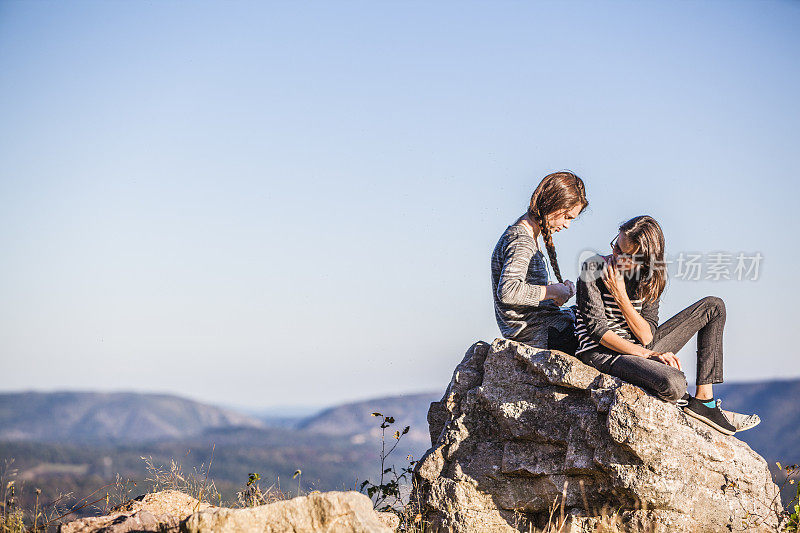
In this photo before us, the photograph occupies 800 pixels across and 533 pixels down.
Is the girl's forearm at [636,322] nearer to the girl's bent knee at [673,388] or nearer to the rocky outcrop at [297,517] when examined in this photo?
the girl's bent knee at [673,388]

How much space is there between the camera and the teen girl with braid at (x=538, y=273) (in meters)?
7.82

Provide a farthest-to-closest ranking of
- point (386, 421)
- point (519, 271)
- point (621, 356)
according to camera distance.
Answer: point (386, 421)
point (519, 271)
point (621, 356)

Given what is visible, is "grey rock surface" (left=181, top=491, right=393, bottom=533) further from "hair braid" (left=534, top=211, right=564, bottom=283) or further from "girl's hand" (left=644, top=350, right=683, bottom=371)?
"hair braid" (left=534, top=211, right=564, bottom=283)

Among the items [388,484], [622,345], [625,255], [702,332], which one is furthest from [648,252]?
[388,484]

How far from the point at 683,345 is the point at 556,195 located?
6.80 feet

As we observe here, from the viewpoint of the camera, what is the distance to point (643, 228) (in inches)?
282

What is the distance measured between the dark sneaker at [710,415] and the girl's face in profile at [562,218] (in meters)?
2.29

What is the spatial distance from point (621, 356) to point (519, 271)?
1.43 metres

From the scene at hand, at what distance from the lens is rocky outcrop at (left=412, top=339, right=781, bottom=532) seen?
6594 millimetres

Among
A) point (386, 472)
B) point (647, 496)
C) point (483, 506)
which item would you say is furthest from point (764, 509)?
point (386, 472)

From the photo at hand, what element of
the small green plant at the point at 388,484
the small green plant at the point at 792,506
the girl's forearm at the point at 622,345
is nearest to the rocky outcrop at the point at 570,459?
the small green plant at the point at 792,506

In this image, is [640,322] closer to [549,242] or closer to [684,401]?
[684,401]

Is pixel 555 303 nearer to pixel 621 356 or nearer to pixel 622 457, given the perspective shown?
pixel 621 356

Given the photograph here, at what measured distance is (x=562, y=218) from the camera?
7.98 metres
